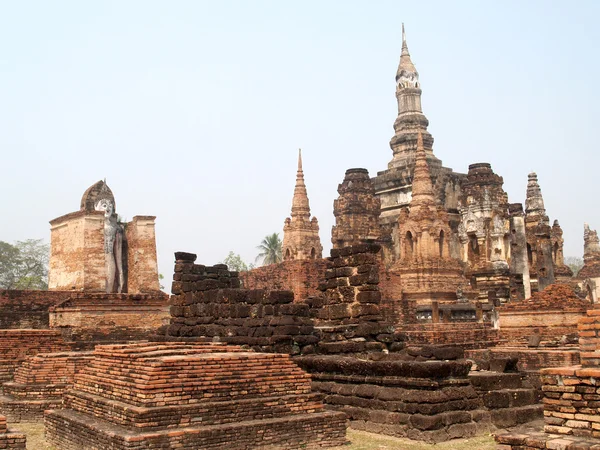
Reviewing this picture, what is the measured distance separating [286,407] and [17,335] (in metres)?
6.03

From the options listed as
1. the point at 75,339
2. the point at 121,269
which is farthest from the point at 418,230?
the point at 75,339

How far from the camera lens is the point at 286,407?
7750 millimetres

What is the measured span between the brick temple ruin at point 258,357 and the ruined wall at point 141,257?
3cm

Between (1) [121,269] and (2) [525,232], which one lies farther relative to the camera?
(2) [525,232]

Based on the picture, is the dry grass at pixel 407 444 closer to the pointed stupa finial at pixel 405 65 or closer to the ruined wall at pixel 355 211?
the ruined wall at pixel 355 211

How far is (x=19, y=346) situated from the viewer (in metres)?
11.9

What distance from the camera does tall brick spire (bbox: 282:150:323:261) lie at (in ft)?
118

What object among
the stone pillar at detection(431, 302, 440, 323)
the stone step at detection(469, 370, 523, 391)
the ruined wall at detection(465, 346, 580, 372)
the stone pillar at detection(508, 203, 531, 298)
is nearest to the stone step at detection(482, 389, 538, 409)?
the stone step at detection(469, 370, 523, 391)

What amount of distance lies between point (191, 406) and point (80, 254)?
9.00 metres

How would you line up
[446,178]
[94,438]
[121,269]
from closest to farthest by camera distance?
[94,438] → [121,269] → [446,178]

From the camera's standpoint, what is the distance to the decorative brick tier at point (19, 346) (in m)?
11.7

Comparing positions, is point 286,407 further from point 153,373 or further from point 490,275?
point 490,275

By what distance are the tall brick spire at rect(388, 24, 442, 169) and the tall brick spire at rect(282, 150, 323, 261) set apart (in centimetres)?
498

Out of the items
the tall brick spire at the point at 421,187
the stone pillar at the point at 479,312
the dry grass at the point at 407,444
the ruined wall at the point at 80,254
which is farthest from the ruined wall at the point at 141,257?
the tall brick spire at the point at 421,187
